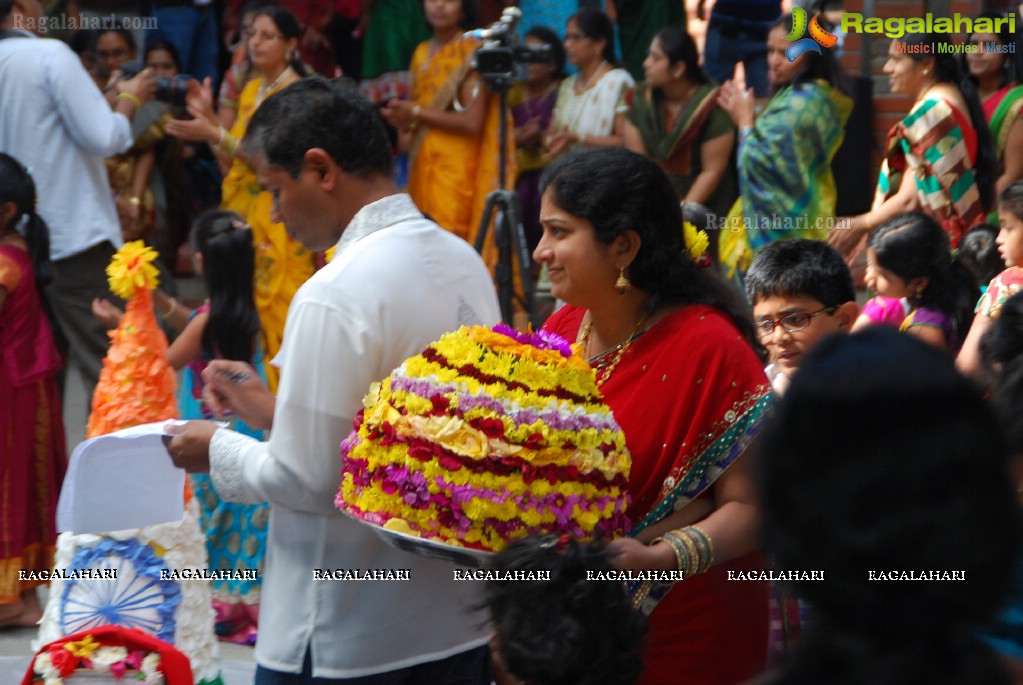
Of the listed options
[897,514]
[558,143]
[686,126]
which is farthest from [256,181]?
[897,514]

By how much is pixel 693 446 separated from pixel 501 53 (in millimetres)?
4145

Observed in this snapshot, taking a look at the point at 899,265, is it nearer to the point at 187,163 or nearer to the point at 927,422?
the point at 927,422

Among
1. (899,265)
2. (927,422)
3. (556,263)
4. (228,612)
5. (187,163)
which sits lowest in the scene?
(228,612)

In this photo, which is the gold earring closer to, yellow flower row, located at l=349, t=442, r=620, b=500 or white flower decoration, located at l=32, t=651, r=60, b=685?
yellow flower row, located at l=349, t=442, r=620, b=500

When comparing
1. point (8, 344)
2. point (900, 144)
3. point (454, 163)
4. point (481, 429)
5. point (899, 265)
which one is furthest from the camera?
point (454, 163)

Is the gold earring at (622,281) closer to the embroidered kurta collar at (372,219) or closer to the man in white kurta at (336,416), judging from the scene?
the man in white kurta at (336,416)

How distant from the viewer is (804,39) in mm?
5551

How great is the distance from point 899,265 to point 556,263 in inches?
75.7

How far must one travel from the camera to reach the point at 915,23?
6344 millimetres

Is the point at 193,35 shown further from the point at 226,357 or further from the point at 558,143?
the point at 226,357

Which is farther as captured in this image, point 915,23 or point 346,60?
point 346,60

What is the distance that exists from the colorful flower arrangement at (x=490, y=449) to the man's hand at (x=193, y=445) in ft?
1.48

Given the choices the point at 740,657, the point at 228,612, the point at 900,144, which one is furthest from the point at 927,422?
the point at 900,144

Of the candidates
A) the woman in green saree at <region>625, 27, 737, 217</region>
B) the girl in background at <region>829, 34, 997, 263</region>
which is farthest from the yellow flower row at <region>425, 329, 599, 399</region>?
the woman in green saree at <region>625, 27, 737, 217</region>
